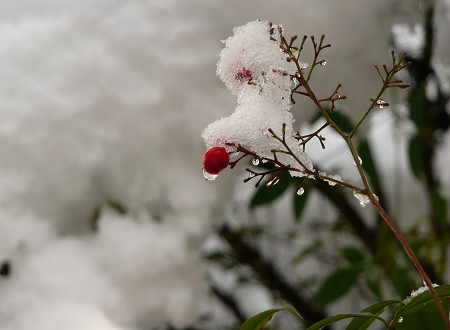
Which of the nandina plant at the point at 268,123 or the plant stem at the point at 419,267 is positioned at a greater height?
the nandina plant at the point at 268,123

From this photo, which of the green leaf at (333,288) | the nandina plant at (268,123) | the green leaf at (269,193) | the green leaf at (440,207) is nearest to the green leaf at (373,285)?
the green leaf at (333,288)

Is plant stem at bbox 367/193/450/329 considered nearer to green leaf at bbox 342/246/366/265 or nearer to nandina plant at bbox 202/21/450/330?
nandina plant at bbox 202/21/450/330

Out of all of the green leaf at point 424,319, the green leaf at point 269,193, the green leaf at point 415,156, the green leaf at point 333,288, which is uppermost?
the green leaf at point 269,193

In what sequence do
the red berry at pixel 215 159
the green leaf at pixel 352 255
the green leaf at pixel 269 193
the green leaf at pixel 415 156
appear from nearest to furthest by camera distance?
the red berry at pixel 215 159
the green leaf at pixel 269 193
the green leaf at pixel 415 156
the green leaf at pixel 352 255

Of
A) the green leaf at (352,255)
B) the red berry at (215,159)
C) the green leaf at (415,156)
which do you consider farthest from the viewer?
the green leaf at (352,255)

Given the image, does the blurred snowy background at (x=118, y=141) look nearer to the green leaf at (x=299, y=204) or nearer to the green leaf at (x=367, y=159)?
the green leaf at (x=367, y=159)

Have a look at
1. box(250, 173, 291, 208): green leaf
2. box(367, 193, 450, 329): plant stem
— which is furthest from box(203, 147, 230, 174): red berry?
box(250, 173, 291, 208): green leaf
